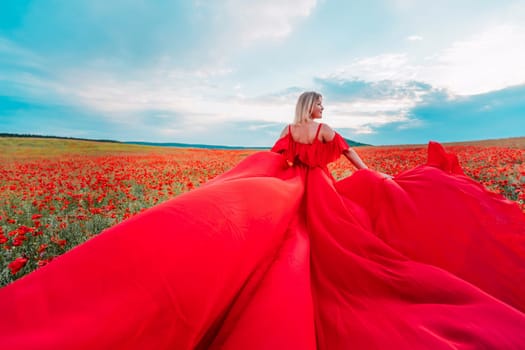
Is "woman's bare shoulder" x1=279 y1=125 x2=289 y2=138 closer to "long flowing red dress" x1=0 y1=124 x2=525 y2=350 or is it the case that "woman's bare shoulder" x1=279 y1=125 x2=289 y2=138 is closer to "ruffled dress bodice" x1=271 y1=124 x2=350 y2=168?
"ruffled dress bodice" x1=271 y1=124 x2=350 y2=168

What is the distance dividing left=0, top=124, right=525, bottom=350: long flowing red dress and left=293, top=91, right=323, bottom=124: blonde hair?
72.2 inches

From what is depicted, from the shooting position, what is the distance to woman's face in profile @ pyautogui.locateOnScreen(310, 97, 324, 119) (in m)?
4.77

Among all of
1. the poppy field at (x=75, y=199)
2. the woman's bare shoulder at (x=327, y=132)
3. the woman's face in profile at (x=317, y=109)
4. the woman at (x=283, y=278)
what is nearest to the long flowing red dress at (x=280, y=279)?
the woman at (x=283, y=278)

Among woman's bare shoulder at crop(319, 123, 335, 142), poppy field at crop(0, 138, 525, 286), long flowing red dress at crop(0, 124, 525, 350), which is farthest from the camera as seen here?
woman's bare shoulder at crop(319, 123, 335, 142)

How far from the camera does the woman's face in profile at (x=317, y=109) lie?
4766mm

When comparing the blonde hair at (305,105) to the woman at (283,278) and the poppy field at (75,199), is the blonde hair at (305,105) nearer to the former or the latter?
the woman at (283,278)

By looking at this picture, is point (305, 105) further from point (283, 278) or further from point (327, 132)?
point (283, 278)

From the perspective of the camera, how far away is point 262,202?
8.85 ft

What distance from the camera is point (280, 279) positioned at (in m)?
2.18

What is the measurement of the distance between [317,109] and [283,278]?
3343mm

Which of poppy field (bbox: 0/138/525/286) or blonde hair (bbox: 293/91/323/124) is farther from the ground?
blonde hair (bbox: 293/91/323/124)

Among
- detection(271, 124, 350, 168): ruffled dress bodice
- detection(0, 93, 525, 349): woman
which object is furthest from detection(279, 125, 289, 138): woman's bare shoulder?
detection(0, 93, 525, 349): woman

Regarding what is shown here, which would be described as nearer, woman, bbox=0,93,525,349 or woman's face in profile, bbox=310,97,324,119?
woman, bbox=0,93,525,349

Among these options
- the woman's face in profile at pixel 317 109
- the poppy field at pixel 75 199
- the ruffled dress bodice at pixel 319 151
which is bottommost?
the poppy field at pixel 75 199
